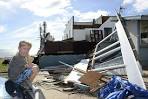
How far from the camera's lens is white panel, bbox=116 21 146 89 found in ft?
38.4

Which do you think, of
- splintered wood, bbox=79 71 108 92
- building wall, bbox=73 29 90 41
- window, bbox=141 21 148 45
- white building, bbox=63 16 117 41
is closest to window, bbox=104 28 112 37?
white building, bbox=63 16 117 41

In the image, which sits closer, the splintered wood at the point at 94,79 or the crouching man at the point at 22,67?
the crouching man at the point at 22,67

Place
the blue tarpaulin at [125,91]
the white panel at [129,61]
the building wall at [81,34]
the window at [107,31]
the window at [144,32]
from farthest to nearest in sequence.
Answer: the building wall at [81,34]
the window at [107,31]
the window at [144,32]
the white panel at [129,61]
the blue tarpaulin at [125,91]

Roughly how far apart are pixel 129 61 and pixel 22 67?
7.28 m

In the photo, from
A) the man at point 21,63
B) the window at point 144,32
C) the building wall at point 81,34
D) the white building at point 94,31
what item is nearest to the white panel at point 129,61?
the man at point 21,63

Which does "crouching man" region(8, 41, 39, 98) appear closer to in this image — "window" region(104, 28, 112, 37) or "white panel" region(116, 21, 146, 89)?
"white panel" region(116, 21, 146, 89)

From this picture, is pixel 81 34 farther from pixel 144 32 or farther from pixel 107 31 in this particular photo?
pixel 144 32

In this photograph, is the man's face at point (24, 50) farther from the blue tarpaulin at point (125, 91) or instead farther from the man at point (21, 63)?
the blue tarpaulin at point (125, 91)

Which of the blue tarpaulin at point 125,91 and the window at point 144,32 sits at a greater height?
the window at point 144,32

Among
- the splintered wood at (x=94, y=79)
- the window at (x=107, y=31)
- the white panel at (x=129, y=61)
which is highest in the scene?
the window at (x=107, y=31)

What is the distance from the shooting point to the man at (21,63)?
673cm

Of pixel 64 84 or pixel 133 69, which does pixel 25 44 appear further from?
pixel 64 84

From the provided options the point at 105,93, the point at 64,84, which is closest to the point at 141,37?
the point at 64,84

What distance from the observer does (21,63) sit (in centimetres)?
679
